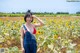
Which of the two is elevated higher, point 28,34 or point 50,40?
point 28,34

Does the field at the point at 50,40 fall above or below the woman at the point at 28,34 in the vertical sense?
below

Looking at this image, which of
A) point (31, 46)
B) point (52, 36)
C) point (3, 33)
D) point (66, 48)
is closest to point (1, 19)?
point (3, 33)

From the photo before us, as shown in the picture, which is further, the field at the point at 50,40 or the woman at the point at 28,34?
the field at the point at 50,40

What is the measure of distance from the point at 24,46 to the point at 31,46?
88 millimetres

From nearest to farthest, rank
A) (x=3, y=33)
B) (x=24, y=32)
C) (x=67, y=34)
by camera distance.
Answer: (x=24, y=32), (x=3, y=33), (x=67, y=34)

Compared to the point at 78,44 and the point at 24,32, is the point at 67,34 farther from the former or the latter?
the point at 24,32

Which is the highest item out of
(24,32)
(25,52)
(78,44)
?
(24,32)

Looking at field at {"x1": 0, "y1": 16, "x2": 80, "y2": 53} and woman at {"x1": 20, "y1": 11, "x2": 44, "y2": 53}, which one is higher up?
woman at {"x1": 20, "y1": 11, "x2": 44, "y2": 53}

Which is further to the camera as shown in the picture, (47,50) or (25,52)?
(47,50)

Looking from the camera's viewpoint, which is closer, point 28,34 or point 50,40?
point 28,34

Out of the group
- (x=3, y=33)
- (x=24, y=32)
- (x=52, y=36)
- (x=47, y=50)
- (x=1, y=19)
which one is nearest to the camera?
(x=24, y=32)

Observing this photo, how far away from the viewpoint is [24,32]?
12.6 ft

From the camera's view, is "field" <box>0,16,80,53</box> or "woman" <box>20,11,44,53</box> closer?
"woman" <box>20,11,44,53</box>

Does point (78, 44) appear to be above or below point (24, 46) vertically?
below
